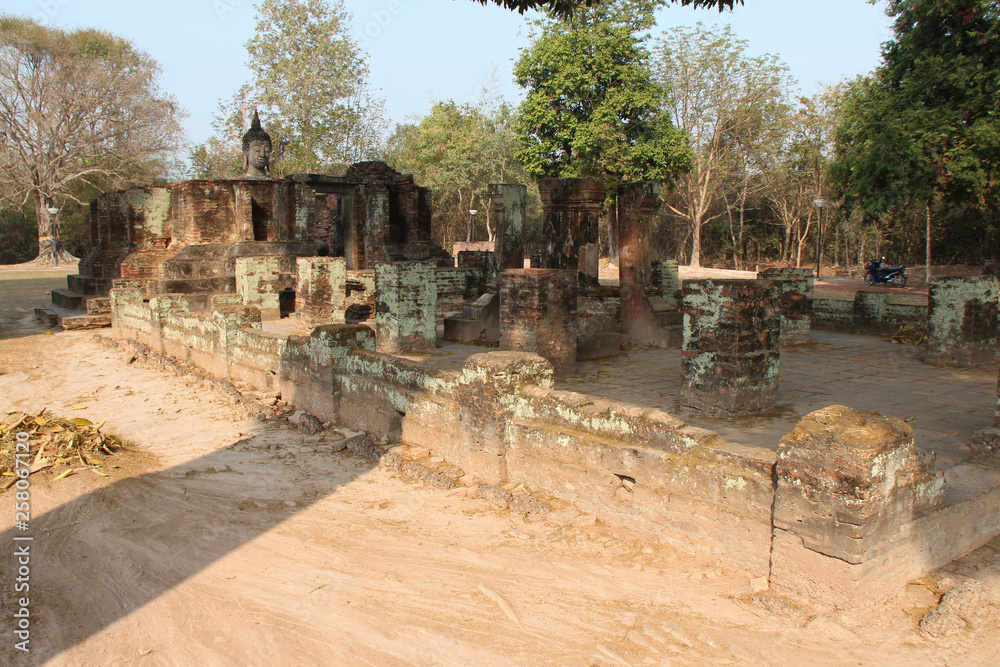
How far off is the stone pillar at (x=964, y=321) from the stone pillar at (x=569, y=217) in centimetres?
509

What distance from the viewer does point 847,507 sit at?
11.5 feet

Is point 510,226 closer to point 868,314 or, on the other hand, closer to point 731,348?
point 868,314

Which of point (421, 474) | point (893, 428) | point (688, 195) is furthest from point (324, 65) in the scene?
point (893, 428)

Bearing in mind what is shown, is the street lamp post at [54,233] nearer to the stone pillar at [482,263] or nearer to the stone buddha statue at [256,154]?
the stone buddha statue at [256,154]

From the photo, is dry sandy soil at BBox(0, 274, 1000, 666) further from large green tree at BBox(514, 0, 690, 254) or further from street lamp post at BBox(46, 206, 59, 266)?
street lamp post at BBox(46, 206, 59, 266)

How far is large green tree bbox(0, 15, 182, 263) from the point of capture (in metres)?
32.2

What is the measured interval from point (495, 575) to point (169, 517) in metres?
2.54

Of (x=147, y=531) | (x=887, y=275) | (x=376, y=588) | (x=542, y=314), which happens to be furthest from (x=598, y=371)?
(x=887, y=275)

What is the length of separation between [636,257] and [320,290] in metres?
5.71

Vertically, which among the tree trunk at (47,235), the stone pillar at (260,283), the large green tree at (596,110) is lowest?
the stone pillar at (260,283)

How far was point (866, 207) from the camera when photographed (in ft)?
55.6

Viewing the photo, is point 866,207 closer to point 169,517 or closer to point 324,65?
point 169,517

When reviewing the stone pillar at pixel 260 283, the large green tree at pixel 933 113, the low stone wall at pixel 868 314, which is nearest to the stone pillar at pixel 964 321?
the low stone wall at pixel 868 314

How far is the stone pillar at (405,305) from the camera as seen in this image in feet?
33.1
